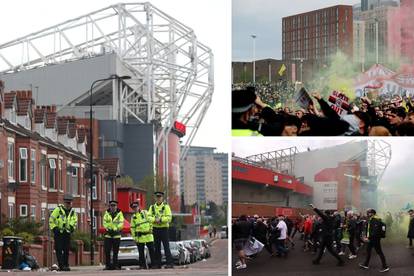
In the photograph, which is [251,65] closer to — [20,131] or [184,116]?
[184,116]

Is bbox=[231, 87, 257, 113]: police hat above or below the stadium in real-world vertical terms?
above

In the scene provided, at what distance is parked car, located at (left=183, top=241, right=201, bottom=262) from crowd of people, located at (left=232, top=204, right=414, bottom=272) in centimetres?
97

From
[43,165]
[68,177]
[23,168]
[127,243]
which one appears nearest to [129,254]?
[127,243]

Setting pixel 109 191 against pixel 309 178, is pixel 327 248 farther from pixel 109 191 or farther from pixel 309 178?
pixel 109 191

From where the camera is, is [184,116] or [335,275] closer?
[335,275]

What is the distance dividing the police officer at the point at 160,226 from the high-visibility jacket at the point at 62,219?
677 mm

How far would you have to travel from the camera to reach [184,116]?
1039 cm

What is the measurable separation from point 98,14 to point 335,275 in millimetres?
3017

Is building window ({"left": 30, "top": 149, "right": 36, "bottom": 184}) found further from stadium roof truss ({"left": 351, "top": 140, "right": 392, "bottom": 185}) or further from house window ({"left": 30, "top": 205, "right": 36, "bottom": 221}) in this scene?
stadium roof truss ({"left": 351, "top": 140, "right": 392, "bottom": 185})

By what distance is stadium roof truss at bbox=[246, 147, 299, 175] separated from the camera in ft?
31.0

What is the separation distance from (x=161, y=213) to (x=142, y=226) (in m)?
0.20

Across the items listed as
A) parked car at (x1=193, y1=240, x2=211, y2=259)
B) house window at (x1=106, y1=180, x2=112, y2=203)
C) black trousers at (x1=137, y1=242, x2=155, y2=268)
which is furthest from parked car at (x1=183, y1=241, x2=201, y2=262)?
house window at (x1=106, y1=180, x2=112, y2=203)

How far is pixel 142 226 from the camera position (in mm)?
10492

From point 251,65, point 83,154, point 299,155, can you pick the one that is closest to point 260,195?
point 299,155
